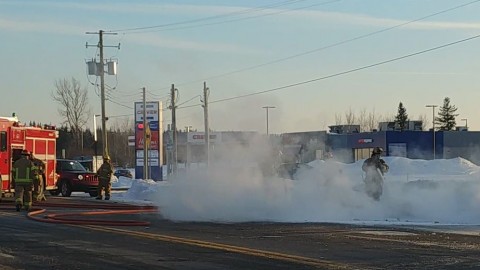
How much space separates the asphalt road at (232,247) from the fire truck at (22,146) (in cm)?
824

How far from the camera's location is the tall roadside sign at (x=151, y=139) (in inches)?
1998

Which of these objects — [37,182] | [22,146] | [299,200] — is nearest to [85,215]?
[37,182]

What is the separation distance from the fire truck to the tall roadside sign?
63.6 feet

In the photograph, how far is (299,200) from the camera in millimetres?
21375

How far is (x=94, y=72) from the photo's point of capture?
49562mm

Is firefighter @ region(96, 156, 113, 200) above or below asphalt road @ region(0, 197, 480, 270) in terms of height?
above

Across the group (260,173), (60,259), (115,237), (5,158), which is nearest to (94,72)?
(5,158)

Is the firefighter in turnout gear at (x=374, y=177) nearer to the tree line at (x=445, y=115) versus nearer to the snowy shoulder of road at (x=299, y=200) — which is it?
the snowy shoulder of road at (x=299, y=200)

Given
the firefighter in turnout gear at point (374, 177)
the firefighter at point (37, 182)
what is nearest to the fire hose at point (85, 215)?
the firefighter at point (37, 182)

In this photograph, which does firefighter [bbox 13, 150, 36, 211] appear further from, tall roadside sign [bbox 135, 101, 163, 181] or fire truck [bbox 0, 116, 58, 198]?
tall roadside sign [bbox 135, 101, 163, 181]

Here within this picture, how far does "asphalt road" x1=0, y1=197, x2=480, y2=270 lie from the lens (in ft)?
37.7

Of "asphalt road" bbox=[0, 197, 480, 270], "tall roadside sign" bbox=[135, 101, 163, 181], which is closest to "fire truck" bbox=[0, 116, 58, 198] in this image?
"asphalt road" bbox=[0, 197, 480, 270]

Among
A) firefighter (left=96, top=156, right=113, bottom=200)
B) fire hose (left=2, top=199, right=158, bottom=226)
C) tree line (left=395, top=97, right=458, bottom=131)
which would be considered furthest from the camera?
tree line (left=395, top=97, right=458, bottom=131)

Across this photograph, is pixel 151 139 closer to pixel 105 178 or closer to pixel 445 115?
pixel 105 178
